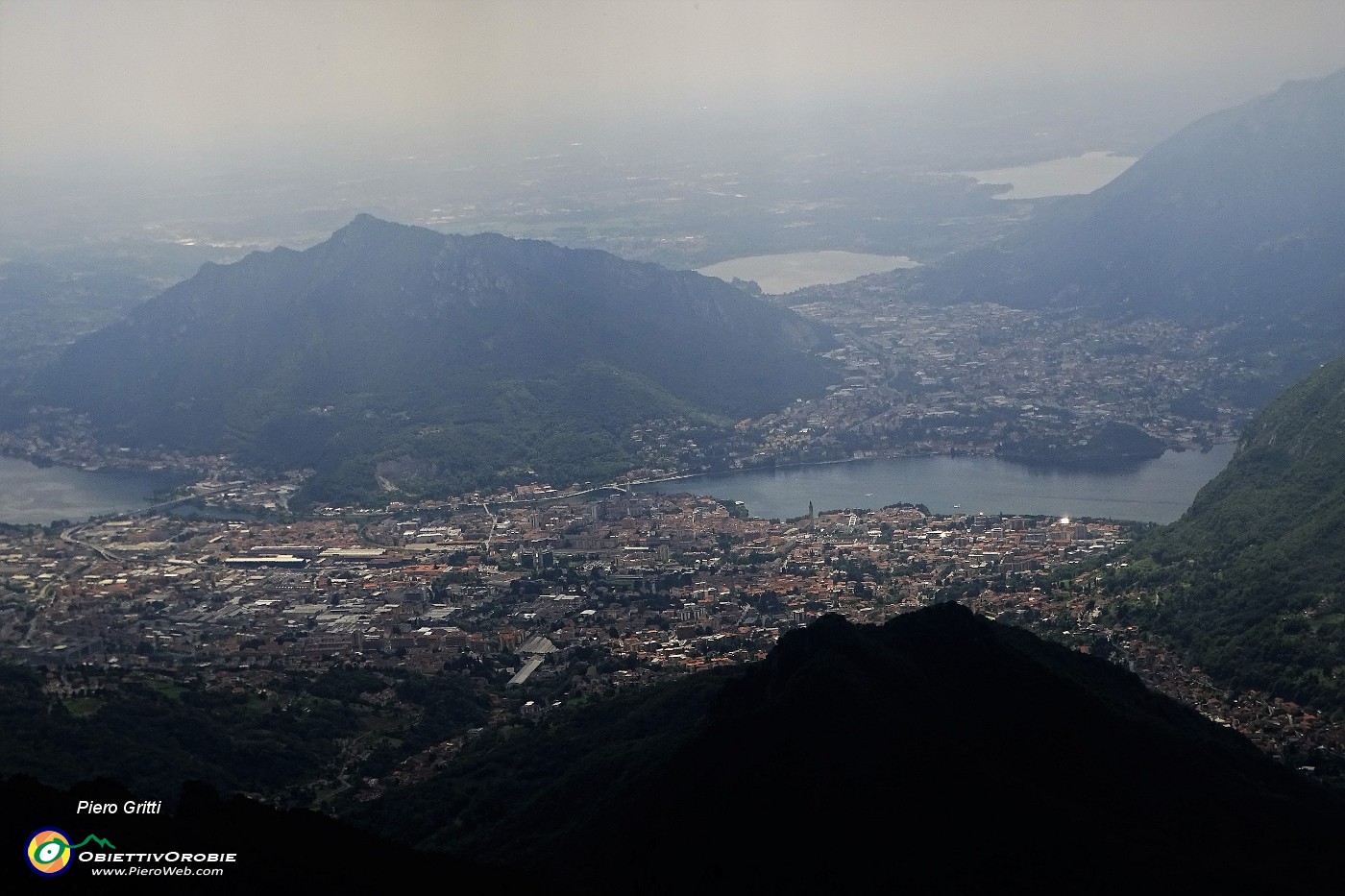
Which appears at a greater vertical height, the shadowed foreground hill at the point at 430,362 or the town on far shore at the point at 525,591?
the shadowed foreground hill at the point at 430,362

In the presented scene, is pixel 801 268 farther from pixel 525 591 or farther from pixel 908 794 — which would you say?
pixel 908 794

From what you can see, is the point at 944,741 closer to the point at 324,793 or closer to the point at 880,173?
the point at 324,793

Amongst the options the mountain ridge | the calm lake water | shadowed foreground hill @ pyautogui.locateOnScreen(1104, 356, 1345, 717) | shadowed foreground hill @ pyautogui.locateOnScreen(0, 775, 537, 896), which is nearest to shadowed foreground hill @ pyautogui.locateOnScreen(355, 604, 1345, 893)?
shadowed foreground hill @ pyautogui.locateOnScreen(0, 775, 537, 896)

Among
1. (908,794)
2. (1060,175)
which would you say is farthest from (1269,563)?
(1060,175)

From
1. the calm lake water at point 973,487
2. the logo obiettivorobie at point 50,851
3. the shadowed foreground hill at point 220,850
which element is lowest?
the calm lake water at point 973,487

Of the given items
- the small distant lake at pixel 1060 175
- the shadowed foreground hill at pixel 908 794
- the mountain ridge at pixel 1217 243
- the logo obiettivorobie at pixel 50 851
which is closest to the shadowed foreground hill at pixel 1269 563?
the shadowed foreground hill at pixel 908 794

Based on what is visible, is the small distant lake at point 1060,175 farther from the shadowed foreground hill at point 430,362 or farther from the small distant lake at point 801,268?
the shadowed foreground hill at point 430,362
